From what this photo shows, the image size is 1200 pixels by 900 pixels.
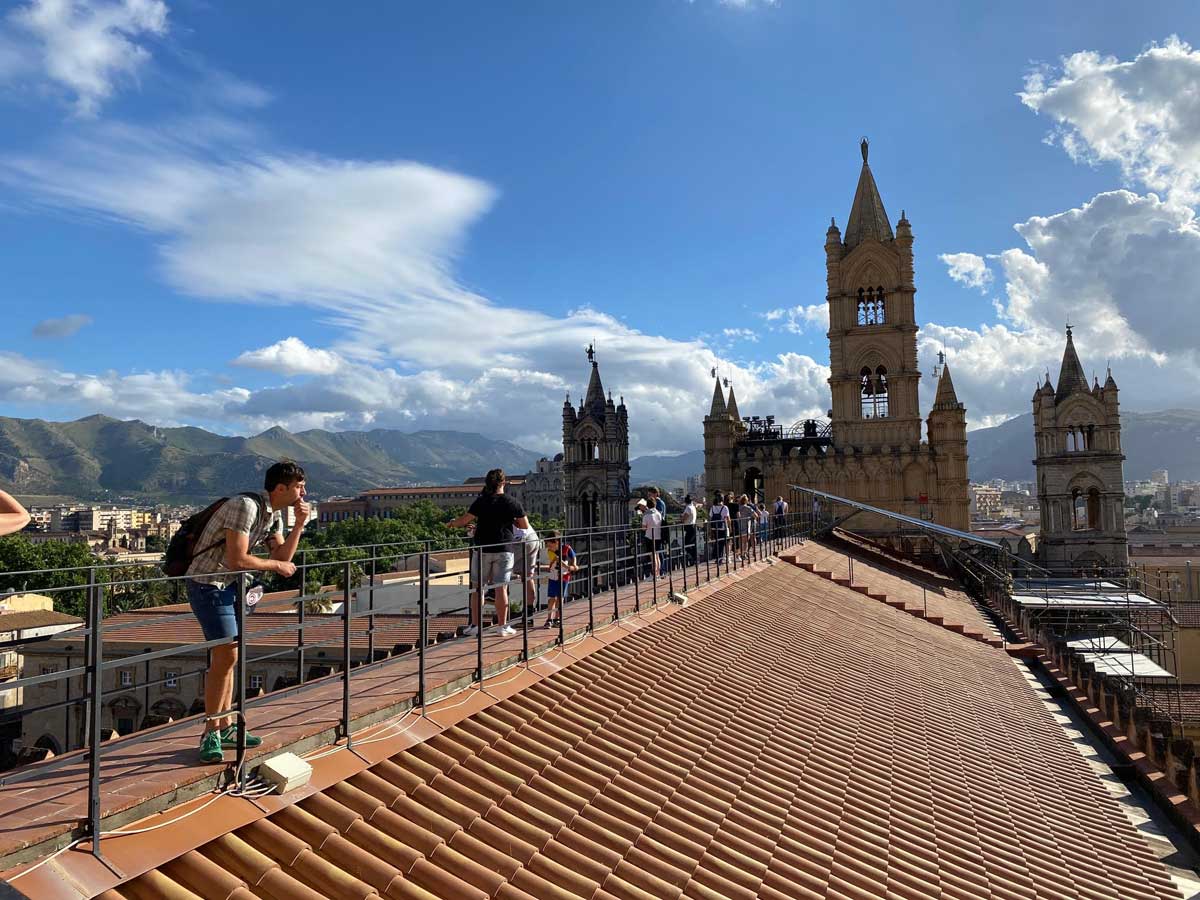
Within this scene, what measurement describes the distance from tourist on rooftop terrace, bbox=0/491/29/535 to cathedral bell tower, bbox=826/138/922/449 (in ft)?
147

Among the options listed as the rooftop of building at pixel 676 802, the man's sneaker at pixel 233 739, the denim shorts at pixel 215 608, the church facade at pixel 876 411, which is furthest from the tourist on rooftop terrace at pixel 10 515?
the church facade at pixel 876 411

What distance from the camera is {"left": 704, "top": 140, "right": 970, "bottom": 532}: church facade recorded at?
45.1 m

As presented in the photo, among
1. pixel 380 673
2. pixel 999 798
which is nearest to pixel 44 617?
pixel 380 673

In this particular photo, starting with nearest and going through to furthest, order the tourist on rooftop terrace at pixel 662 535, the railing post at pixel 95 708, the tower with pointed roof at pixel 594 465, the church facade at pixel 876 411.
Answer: the railing post at pixel 95 708
the tourist on rooftop terrace at pixel 662 535
the church facade at pixel 876 411
the tower with pointed roof at pixel 594 465

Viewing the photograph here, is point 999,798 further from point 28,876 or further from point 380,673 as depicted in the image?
point 28,876

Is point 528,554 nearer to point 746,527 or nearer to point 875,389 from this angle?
point 746,527

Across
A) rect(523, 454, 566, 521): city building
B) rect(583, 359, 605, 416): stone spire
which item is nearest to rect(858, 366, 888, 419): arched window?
rect(583, 359, 605, 416): stone spire

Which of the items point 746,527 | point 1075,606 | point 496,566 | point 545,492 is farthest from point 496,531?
point 545,492

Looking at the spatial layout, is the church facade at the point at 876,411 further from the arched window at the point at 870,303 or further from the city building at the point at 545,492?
the city building at the point at 545,492

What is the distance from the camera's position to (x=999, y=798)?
Result: 9.16m

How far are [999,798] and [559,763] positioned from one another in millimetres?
5443

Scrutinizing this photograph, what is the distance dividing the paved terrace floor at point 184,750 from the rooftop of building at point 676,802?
0.12 meters

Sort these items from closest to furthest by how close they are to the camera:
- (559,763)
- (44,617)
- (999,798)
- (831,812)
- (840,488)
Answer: (559,763) < (831,812) < (999,798) < (44,617) < (840,488)

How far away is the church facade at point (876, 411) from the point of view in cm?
4509
